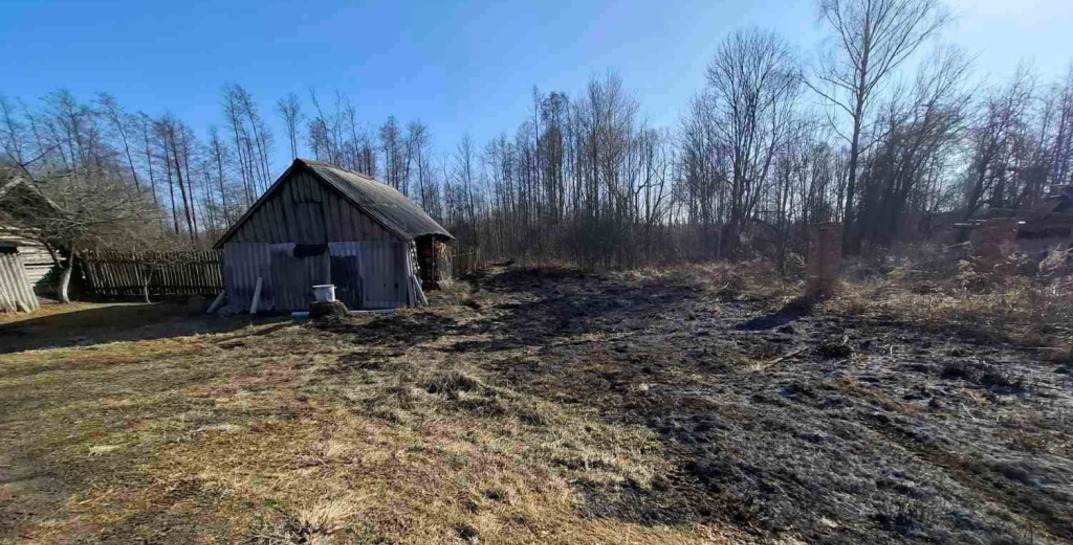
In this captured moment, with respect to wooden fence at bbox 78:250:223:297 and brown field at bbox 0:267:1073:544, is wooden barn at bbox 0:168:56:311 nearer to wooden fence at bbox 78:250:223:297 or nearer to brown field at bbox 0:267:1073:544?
wooden fence at bbox 78:250:223:297

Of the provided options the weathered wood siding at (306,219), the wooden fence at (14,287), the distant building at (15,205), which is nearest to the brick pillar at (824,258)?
the weathered wood siding at (306,219)

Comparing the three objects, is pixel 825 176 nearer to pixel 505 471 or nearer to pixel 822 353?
pixel 822 353

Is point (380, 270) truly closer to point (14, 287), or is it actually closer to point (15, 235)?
point (14, 287)

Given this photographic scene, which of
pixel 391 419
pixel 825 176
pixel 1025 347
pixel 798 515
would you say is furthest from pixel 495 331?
pixel 825 176

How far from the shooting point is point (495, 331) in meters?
10.0

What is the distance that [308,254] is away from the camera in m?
13.1

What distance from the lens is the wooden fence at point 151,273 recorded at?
16109 millimetres

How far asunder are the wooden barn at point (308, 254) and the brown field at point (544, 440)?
4461 millimetres

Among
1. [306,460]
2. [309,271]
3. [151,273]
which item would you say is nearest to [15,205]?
[151,273]

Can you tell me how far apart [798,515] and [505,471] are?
2.33m

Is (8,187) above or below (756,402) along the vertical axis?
above

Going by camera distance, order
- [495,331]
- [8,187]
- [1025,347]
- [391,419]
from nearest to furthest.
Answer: [391,419]
[1025,347]
[495,331]
[8,187]

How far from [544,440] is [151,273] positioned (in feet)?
66.4

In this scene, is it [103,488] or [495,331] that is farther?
[495,331]
